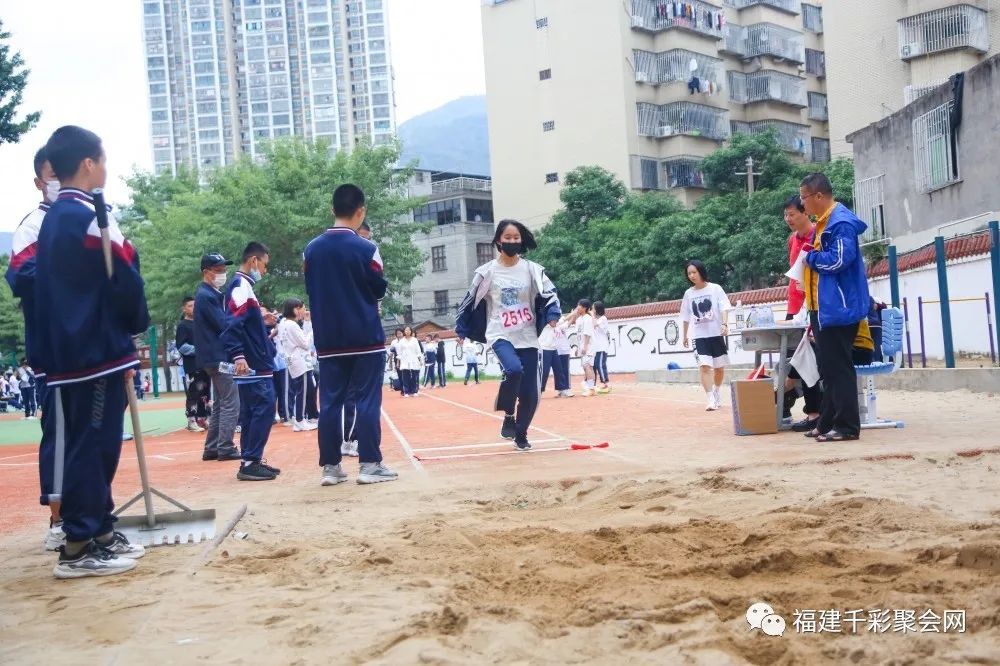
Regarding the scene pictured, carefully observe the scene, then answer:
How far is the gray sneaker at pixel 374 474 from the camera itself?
7313 mm

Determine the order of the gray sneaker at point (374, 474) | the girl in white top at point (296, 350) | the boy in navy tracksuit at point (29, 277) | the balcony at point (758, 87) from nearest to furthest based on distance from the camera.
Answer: the boy in navy tracksuit at point (29, 277), the gray sneaker at point (374, 474), the girl in white top at point (296, 350), the balcony at point (758, 87)

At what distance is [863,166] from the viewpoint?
2980cm

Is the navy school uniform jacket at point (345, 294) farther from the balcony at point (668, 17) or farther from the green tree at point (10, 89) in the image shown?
the balcony at point (668, 17)

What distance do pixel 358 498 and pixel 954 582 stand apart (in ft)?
12.9

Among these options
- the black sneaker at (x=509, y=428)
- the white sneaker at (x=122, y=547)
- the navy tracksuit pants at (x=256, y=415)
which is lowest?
the white sneaker at (x=122, y=547)

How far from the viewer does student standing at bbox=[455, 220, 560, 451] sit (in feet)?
30.2

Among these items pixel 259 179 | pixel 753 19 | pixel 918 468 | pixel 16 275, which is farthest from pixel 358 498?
pixel 753 19

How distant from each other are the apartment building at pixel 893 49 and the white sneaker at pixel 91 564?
1653 inches

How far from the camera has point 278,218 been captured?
44.3m

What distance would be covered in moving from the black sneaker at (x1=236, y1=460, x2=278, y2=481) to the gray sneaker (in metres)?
1.22

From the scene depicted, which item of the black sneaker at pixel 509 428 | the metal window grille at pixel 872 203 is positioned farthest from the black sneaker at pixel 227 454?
the metal window grille at pixel 872 203

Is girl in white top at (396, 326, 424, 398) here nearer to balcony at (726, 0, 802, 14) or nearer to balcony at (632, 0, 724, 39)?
balcony at (632, 0, 724, 39)

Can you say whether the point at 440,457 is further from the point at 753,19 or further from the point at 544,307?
the point at 753,19

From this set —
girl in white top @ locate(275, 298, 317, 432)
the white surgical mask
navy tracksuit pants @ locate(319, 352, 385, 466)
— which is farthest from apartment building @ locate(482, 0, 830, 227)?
the white surgical mask
